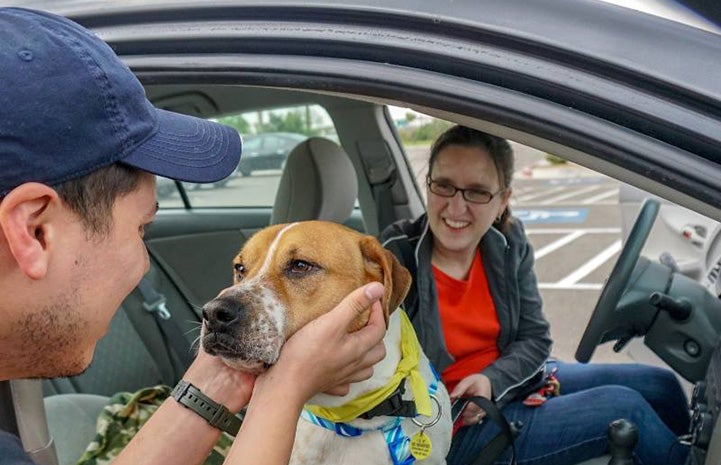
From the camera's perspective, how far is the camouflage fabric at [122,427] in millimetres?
2062

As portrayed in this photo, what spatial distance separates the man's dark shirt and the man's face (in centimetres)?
12

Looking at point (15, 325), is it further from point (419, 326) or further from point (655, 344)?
point (655, 344)

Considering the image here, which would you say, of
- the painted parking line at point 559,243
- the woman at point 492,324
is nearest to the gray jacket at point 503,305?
the woman at point 492,324

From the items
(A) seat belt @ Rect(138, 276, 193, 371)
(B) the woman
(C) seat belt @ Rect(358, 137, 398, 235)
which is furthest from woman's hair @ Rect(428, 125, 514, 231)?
(A) seat belt @ Rect(138, 276, 193, 371)

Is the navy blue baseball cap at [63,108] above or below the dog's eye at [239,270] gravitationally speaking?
above

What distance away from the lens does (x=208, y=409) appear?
1.53 meters

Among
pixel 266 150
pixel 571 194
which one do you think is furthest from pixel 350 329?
pixel 571 194

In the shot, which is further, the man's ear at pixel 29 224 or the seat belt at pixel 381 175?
the seat belt at pixel 381 175

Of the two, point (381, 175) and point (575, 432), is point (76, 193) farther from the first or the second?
point (381, 175)

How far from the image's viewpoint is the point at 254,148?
439 centimetres

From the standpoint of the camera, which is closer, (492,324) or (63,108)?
(63,108)

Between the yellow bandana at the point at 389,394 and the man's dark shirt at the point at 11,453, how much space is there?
2.59 ft

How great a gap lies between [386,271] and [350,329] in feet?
0.87

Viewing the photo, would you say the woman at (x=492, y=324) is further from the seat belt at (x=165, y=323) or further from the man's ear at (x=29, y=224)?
the man's ear at (x=29, y=224)
